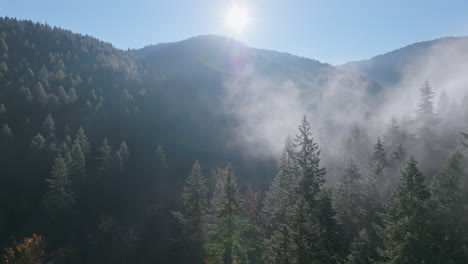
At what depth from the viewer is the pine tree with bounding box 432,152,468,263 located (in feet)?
62.9

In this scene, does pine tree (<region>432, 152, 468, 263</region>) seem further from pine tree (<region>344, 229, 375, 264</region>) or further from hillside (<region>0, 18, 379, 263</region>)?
hillside (<region>0, 18, 379, 263</region>)

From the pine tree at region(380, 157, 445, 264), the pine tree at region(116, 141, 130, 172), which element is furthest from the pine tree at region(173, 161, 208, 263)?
the pine tree at region(116, 141, 130, 172)

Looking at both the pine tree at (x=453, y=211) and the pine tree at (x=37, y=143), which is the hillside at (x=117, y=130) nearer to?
the pine tree at (x=37, y=143)

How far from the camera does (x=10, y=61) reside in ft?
399

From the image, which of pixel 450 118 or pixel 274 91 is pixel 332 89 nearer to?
pixel 274 91

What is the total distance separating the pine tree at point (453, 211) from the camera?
19.2 metres

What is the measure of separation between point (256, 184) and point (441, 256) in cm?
6785

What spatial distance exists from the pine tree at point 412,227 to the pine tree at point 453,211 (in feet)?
4.75

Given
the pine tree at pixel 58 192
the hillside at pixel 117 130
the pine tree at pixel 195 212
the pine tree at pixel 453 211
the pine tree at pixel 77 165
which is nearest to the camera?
the pine tree at pixel 453 211

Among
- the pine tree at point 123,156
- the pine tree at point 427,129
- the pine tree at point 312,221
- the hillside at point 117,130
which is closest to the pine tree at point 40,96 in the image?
the hillside at point 117,130

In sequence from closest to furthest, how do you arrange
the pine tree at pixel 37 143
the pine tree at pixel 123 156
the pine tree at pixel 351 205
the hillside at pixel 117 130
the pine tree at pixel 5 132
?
the pine tree at pixel 351 205 → the hillside at pixel 117 130 → the pine tree at pixel 37 143 → the pine tree at pixel 123 156 → the pine tree at pixel 5 132

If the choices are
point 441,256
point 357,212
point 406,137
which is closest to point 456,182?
point 441,256

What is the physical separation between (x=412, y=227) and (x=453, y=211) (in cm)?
488

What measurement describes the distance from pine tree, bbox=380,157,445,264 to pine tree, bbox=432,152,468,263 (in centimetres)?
145
